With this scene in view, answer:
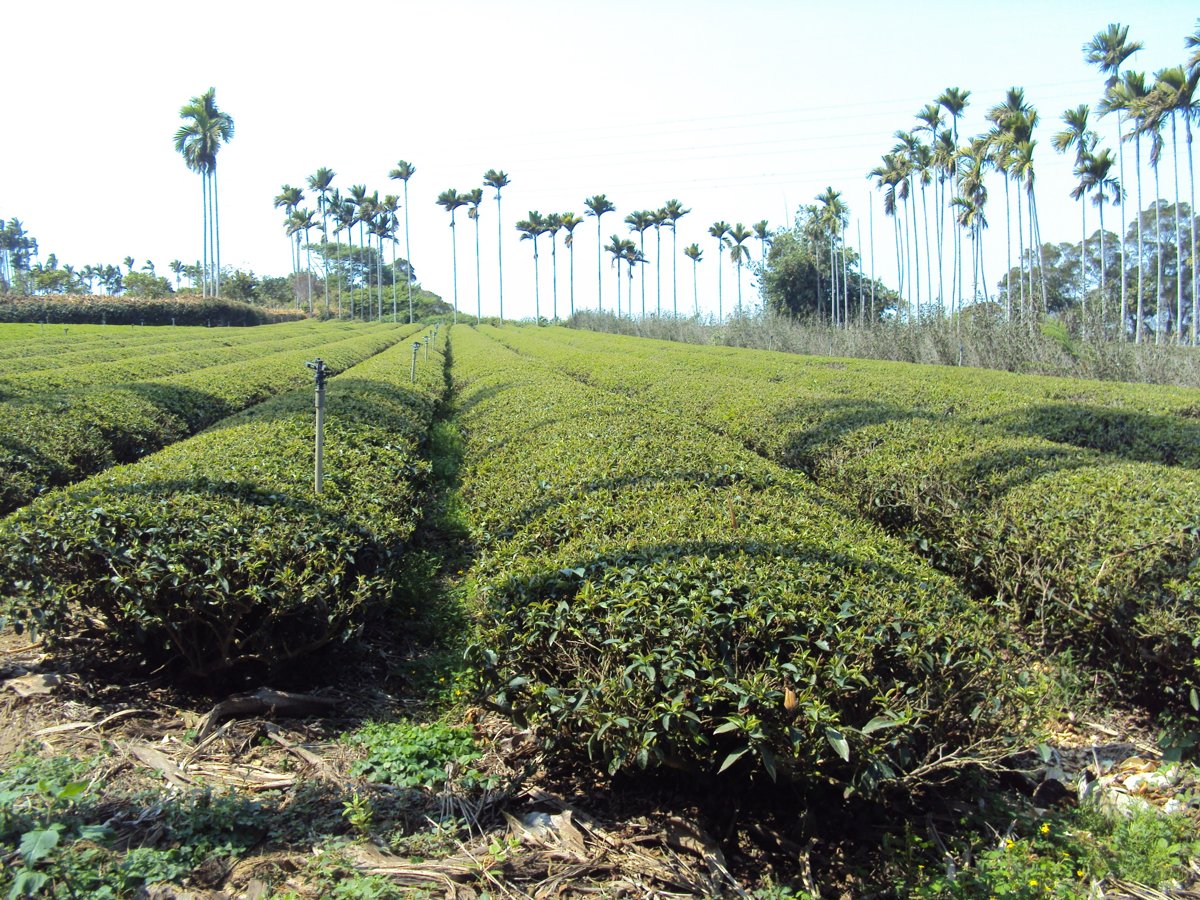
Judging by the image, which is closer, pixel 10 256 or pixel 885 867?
pixel 885 867

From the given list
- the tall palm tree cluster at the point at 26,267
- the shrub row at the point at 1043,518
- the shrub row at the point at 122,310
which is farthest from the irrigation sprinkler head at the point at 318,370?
the tall palm tree cluster at the point at 26,267

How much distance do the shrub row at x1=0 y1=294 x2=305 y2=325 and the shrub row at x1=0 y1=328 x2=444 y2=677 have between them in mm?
50004

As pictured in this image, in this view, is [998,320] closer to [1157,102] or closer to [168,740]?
[1157,102]

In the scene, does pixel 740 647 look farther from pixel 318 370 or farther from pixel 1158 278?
pixel 1158 278

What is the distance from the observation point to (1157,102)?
82.0 ft

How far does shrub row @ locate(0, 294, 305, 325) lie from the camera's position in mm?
44312

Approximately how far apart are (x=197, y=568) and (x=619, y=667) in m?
2.11

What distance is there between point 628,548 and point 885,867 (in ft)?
5.17

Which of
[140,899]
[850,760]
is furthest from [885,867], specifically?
[140,899]

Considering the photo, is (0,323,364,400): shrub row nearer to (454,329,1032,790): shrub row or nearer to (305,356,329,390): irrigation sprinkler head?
(305,356,329,390): irrigation sprinkler head

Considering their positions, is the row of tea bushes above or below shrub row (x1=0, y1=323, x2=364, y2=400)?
below

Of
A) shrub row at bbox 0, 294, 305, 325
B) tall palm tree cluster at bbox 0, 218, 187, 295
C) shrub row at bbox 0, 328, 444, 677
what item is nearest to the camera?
shrub row at bbox 0, 328, 444, 677

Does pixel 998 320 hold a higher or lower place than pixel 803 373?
higher

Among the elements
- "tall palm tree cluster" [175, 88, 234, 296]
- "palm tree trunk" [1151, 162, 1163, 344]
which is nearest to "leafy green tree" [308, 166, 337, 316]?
"tall palm tree cluster" [175, 88, 234, 296]
